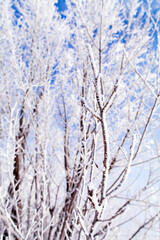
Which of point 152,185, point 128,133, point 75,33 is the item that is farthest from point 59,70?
point 152,185

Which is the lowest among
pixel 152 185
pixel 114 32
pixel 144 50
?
pixel 152 185

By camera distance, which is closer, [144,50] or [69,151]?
[144,50]

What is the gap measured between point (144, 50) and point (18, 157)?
12.5 ft

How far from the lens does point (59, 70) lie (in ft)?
13.1

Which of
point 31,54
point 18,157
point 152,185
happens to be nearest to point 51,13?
point 31,54

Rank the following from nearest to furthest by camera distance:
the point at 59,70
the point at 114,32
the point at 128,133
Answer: the point at 128,133, the point at 114,32, the point at 59,70

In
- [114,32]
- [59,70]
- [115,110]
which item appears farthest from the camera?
[59,70]

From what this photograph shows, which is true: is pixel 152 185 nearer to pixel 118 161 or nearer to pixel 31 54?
pixel 118 161

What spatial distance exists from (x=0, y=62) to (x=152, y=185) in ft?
14.7

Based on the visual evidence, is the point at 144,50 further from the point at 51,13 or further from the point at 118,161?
the point at 51,13

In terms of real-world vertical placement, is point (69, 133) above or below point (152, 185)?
above

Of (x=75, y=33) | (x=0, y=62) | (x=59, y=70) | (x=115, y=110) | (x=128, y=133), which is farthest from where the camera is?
(x=0, y=62)

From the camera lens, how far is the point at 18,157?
441 cm

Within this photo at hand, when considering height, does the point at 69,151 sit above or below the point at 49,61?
below
